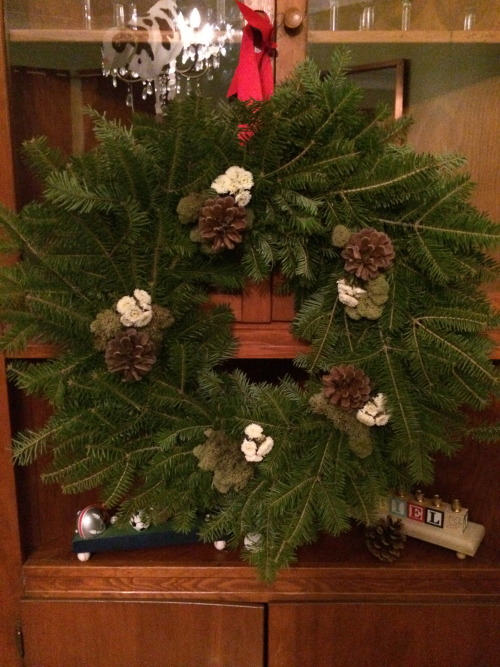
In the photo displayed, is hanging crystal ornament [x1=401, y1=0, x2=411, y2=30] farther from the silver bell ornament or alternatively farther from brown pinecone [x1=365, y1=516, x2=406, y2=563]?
the silver bell ornament

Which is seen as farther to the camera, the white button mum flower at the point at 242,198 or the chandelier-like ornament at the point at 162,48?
the chandelier-like ornament at the point at 162,48

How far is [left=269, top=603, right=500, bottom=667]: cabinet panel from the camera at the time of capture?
875 millimetres

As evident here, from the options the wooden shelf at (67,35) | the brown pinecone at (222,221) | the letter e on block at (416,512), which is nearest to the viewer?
the brown pinecone at (222,221)

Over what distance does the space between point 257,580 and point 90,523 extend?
30 centimetres

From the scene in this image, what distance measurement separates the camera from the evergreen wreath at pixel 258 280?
0.70 meters

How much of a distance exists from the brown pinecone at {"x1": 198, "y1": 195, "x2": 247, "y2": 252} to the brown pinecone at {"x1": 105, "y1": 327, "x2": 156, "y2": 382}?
0.52 ft

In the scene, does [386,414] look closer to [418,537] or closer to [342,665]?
[418,537]

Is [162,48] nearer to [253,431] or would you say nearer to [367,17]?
[367,17]

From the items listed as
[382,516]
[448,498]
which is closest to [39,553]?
[382,516]

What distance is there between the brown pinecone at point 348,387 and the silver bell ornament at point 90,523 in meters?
0.47

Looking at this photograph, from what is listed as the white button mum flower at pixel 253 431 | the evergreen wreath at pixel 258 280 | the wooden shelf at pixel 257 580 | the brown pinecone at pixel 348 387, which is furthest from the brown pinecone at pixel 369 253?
the wooden shelf at pixel 257 580

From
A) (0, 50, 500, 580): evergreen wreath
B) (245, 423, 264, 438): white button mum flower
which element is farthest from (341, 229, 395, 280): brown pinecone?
(245, 423, 264, 438): white button mum flower

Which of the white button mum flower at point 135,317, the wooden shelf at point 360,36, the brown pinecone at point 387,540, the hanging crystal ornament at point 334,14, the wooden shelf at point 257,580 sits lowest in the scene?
the wooden shelf at point 257,580

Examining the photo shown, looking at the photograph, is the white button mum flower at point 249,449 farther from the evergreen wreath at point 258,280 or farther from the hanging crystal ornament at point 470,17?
the hanging crystal ornament at point 470,17
